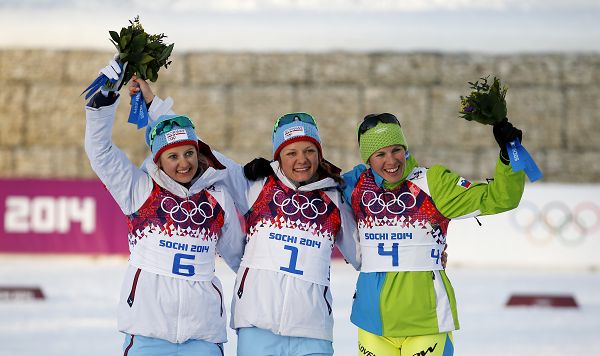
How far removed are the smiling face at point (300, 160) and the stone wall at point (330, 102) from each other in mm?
10859

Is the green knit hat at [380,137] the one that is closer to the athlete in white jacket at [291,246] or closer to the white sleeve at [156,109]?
the athlete in white jacket at [291,246]

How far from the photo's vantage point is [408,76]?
1565cm

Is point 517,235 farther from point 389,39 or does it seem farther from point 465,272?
point 389,39

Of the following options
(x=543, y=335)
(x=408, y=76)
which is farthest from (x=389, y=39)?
(x=543, y=335)

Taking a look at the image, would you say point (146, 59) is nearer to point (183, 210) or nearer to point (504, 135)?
point (183, 210)

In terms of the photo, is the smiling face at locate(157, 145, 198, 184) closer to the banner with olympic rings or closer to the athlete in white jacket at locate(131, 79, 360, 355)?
the athlete in white jacket at locate(131, 79, 360, 355)

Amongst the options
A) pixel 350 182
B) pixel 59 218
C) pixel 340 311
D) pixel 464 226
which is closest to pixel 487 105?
pixel 350 182

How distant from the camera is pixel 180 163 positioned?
13.9ft

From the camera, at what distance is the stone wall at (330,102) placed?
1545 cm

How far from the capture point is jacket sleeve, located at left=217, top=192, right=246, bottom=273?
14.4 feet

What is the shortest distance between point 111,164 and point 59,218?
28.7 ft

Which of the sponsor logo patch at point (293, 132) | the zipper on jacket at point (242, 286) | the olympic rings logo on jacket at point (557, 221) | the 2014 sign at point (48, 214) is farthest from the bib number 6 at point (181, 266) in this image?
the 2014 sign at point (48, 214)

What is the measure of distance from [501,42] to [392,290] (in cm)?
1225

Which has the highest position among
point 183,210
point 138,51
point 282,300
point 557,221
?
point 138,51
